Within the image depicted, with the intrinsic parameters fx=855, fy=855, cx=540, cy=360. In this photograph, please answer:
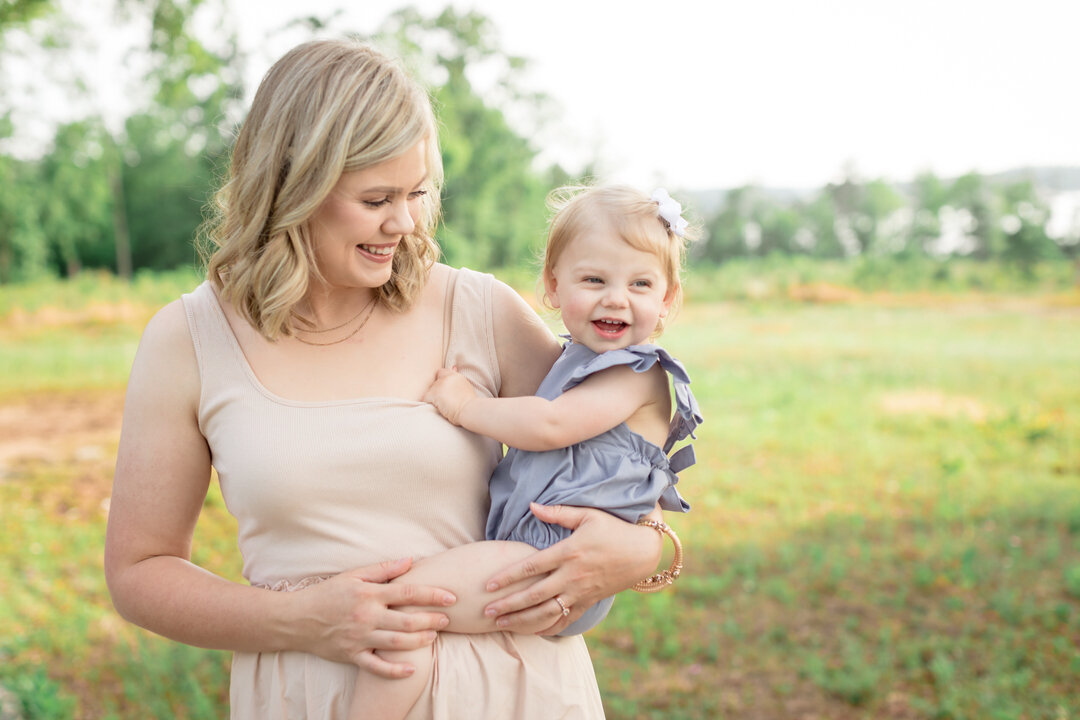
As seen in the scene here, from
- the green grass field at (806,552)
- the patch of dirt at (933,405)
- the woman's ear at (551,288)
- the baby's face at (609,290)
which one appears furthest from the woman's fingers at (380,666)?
the patch of dirt at (933,405)

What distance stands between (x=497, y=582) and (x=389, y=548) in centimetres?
22

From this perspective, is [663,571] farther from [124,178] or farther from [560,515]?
[124,178]

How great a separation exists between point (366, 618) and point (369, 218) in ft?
2.36

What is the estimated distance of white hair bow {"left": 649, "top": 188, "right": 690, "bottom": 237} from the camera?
181 cm

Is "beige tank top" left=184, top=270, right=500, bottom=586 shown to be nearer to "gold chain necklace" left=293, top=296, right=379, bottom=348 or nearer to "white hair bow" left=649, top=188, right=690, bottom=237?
"gold chain necklace" left=293, top=296, right=379, bottom=348

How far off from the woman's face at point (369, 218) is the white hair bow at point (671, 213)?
51 centimetres

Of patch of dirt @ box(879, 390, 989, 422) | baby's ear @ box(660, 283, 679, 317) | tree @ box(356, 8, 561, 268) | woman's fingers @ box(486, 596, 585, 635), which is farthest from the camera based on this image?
tree @ box(356, 8, 561, 268)

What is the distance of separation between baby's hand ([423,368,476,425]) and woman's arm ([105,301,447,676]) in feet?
0.97

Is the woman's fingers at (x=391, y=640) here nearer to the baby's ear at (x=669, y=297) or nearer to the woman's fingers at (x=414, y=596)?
the woman's fingers at (x=414, y=596)

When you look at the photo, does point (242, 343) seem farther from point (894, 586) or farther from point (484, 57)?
point (484, 57)

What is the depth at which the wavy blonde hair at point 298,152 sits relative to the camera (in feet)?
5.03

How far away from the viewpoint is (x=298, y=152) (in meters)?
1.56

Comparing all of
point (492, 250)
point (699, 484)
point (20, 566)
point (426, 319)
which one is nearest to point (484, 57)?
point (492, 250)

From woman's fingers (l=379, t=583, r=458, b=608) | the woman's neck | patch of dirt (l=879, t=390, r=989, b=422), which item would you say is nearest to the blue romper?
woman's fingers (l=379, t=583, r=458, b=608)
